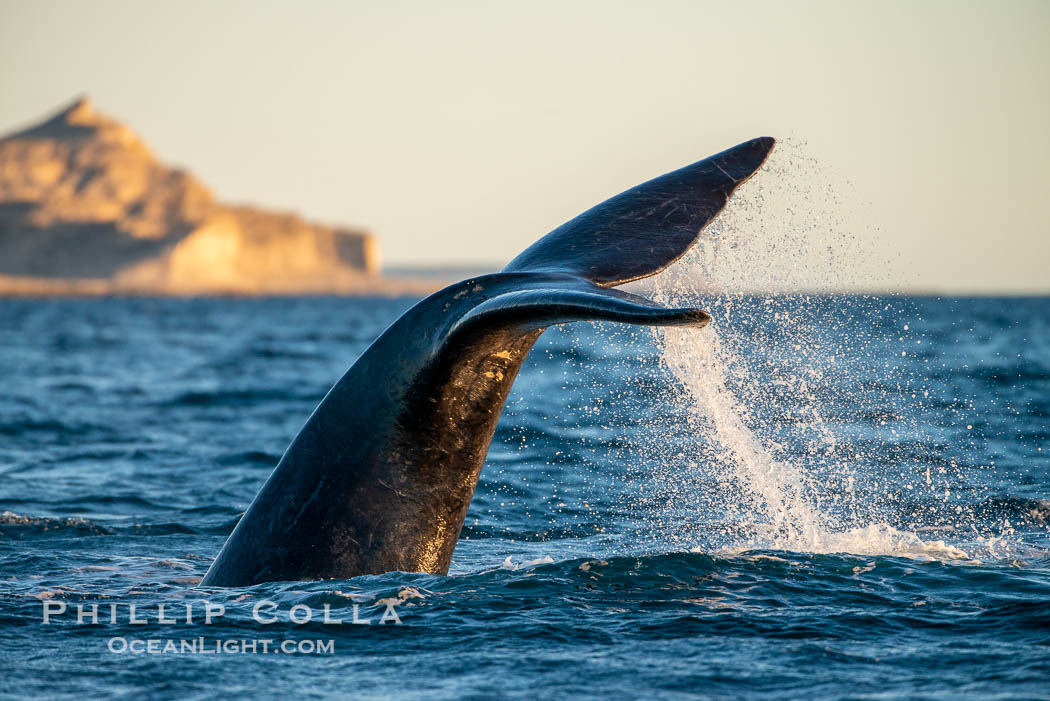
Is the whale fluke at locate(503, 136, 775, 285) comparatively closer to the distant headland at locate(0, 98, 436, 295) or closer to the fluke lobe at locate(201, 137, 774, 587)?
the fluke lobe at locate(201, 137, 774, 587)

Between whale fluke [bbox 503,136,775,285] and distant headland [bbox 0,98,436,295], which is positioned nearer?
whale fluke [bbox 503,136,775,285]

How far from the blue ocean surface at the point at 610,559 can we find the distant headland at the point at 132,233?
108 meters

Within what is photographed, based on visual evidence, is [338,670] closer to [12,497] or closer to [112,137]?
[12,497]

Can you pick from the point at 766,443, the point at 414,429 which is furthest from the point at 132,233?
the point at 414,429

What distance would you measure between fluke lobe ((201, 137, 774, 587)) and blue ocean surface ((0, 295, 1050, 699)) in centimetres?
20

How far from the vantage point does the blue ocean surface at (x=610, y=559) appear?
4633 millimetres

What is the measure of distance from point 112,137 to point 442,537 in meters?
174

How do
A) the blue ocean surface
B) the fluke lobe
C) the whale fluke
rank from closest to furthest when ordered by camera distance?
the blue ocean surface, the fluke lobe, the whale fluke

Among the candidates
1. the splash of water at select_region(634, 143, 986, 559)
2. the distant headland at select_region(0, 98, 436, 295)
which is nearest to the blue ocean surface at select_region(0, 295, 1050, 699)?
the splash of water at select_region(634, 143, 986, 559)

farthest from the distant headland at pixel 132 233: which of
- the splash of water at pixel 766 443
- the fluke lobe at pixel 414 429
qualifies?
the fluke lobe at pixel 414 429

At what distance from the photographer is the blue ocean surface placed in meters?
4.63

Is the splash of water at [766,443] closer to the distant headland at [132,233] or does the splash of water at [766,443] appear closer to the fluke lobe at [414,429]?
the fluke lobe at [414,429]

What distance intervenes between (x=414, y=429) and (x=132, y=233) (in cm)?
13977

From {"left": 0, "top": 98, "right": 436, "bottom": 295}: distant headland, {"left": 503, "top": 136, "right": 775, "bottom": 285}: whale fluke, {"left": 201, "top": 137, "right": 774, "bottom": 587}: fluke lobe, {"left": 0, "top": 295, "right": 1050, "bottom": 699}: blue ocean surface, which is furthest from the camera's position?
{"left": 0, "top": 98, "right": 436, "bottom": 295}: distant headland
